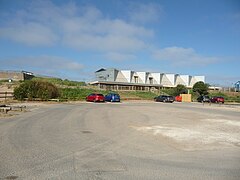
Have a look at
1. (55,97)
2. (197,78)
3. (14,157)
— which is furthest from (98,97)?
(197,78)

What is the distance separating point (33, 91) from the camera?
39594mm

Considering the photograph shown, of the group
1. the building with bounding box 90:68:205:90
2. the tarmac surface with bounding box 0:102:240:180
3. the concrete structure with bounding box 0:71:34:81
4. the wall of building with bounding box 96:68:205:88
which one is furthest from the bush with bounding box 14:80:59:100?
the wall of building with bounding box 96:68:205:88

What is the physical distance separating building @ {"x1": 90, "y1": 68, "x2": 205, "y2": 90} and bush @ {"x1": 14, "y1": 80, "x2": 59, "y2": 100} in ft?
142

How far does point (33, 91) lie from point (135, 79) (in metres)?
68.6

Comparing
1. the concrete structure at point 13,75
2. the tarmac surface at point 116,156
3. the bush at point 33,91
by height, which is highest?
the concrete structure at point 13,75

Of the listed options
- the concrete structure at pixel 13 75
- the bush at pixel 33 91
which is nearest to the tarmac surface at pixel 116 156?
the bush at pixel 33 91

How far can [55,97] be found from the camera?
142 feet

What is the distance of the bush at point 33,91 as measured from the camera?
127 ft

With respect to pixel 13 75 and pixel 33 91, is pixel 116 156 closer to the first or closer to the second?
pixel 33 91

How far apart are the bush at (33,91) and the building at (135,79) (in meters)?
43.3

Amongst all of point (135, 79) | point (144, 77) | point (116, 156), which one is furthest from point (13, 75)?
point (116, 156)

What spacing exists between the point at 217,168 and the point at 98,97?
37.9 metres

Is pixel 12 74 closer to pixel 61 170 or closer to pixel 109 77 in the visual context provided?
pixel 109 77

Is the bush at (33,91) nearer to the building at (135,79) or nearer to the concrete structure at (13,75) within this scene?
the concrete structure at (13,75)
